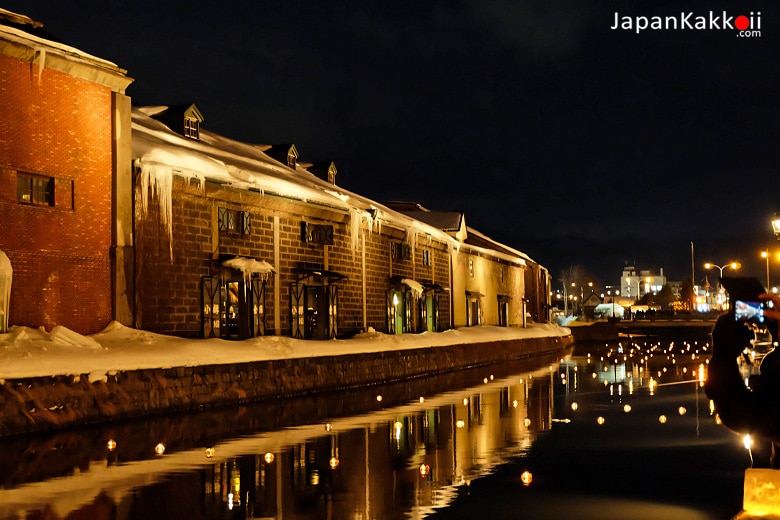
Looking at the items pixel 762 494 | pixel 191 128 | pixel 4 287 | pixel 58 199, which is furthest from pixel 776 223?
pixel 762 494

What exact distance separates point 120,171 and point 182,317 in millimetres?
5090

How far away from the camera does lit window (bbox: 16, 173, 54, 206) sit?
23.2 metres

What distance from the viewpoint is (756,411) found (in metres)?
5.91

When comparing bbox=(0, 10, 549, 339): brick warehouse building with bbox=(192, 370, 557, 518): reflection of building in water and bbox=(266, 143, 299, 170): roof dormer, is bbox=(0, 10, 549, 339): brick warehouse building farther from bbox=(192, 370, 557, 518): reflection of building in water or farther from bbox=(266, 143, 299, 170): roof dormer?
bbox=(192, 370, 557, 518): reflection of building in water

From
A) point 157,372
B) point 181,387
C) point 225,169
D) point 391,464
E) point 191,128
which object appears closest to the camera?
point 391,464

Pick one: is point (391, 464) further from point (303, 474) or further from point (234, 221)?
point (234, 221)

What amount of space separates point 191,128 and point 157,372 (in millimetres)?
17747

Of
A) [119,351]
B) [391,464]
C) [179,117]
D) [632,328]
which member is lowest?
[391,464]

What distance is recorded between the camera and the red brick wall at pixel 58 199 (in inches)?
900

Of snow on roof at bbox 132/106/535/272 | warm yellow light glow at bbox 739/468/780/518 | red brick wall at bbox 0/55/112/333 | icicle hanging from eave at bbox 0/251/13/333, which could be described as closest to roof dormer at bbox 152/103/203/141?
snow on roof at bbox 132/106/535/272

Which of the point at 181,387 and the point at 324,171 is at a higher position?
the point at 324,171

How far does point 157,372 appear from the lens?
71.8ft

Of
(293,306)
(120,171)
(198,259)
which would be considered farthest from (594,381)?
(120,171)

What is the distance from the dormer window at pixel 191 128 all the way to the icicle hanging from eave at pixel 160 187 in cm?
982
